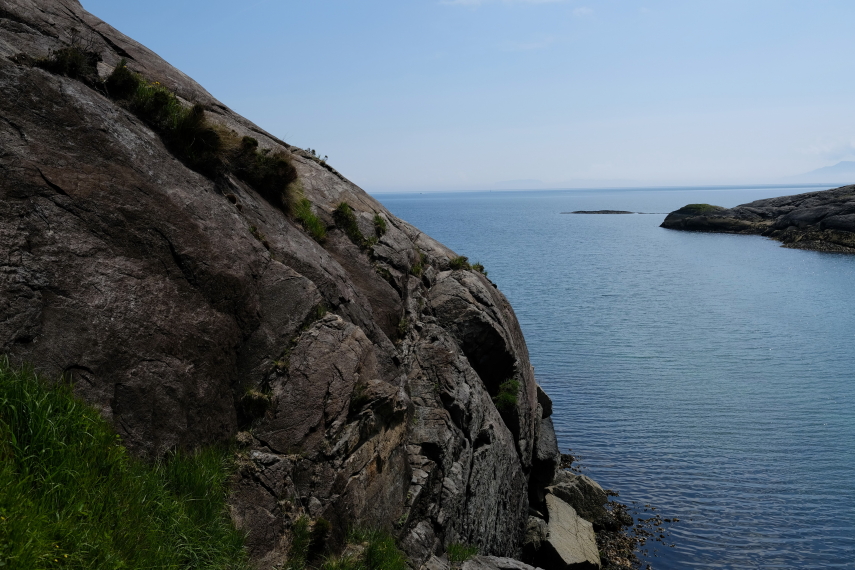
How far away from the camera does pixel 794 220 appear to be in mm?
125250

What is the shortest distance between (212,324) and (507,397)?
38.0ft

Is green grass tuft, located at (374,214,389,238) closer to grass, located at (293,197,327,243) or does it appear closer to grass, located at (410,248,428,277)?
grass, located at (410,248,428,277)

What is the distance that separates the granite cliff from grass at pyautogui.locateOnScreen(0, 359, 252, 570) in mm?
597

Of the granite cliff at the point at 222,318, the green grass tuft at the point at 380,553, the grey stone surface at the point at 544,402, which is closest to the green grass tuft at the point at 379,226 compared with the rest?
the granite cliff at the point at 222,318

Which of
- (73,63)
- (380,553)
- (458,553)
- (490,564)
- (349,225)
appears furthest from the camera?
(349,225)

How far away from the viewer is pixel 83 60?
39.3 feet

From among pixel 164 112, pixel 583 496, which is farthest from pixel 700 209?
pixel 164 112

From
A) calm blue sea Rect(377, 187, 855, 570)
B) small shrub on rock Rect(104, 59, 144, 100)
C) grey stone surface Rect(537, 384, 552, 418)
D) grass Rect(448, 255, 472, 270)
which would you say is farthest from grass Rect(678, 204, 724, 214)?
small shrub on rock Rect(104, 59, 144, 100)

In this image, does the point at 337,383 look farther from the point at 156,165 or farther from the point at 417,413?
the point at 156,165

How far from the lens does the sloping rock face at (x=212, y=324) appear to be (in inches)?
376

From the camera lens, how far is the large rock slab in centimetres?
2109

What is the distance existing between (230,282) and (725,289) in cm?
7349

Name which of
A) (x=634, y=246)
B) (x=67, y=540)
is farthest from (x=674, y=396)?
(x=634, y=246)

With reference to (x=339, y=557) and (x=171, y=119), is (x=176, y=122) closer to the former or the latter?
(x=171, y=119)
